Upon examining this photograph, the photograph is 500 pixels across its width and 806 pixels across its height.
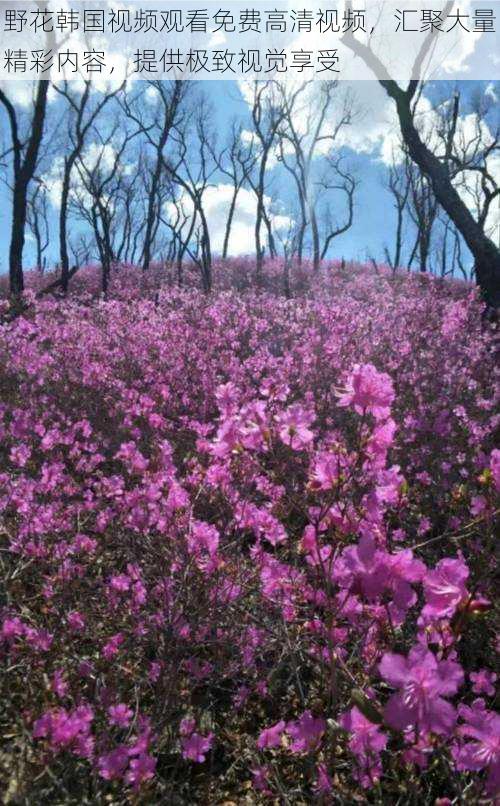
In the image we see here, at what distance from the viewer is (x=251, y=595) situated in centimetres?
366

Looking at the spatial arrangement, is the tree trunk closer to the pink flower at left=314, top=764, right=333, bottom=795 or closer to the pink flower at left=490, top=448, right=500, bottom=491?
the pink flower at left=490, top=448, right=500, bottom=491

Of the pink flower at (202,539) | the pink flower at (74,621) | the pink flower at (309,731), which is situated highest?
the pink flower at (202,539)

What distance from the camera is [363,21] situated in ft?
35.3

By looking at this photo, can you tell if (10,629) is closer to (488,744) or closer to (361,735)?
(361,735)

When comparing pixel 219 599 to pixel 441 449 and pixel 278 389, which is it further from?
pixel 441 449

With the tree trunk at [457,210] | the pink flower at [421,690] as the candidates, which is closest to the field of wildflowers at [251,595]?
the pink flower at [421,690]

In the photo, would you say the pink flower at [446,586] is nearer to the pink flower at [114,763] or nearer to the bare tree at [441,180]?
the pink flower at [114,763]

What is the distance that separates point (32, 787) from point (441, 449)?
4286mm

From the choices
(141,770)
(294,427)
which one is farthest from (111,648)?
(294,427)

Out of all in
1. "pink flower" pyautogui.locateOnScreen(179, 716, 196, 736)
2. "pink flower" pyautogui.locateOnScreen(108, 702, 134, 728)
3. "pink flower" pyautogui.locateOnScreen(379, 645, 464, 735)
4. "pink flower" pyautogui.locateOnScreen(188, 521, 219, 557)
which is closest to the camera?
"pink flower" pyautogui.locateOnScreen(379, 645, 464, 735)

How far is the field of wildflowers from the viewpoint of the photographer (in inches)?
68.0

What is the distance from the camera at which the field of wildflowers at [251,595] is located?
1.73 metres

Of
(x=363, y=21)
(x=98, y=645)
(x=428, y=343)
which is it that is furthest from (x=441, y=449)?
(x=363, y=21)

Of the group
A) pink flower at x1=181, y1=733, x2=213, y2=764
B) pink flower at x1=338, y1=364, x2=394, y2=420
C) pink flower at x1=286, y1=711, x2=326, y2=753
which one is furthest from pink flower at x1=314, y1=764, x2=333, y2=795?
pink flower at x1=338, y1=364, x2=394, y2=420
